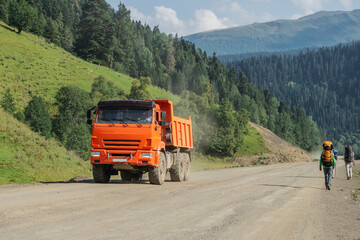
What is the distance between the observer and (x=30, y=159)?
29.1 m

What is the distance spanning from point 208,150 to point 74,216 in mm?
81748

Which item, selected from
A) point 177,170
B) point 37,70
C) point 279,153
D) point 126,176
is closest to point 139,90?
point 37,70

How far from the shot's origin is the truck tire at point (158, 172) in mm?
18188

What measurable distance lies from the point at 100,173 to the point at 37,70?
217ft

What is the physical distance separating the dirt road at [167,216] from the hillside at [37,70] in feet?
185

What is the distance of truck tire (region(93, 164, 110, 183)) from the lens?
18625 mm

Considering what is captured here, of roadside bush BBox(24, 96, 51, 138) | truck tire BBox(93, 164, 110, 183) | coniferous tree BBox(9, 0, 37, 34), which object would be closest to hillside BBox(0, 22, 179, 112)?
coniferous tree BBox(9, 0, 37, 34)

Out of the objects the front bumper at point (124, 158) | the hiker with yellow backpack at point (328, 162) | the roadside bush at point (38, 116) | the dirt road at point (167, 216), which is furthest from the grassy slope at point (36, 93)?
the hiker with yellow backpack at point (328, 162)

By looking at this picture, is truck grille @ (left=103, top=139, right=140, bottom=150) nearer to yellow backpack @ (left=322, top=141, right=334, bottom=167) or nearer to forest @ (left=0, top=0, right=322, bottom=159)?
yellow backpack @ (left=322, top=141, right=334, bottom=167)

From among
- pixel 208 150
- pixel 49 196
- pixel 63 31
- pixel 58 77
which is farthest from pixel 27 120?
pixel 63 31

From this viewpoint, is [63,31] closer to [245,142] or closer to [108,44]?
[108,44]

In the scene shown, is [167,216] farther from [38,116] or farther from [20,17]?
[20,17]

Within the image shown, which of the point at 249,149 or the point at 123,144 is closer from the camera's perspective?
the point at 123,144

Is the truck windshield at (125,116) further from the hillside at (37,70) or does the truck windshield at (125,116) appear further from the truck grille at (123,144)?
the hillside at (37,70)
